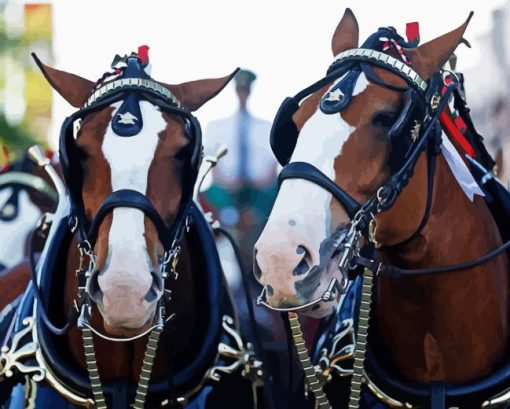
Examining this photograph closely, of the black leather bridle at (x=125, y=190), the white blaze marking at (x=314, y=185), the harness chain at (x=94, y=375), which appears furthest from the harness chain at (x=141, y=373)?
the white blaze marking at (x=314, y=185)

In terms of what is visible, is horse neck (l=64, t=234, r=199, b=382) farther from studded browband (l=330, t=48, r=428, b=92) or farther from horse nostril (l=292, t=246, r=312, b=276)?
studded browband (l=330, t=48, r=428, b=92)

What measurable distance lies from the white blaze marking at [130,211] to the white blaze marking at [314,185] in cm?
30

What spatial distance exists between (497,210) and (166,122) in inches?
30.5

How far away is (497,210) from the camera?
1972mm

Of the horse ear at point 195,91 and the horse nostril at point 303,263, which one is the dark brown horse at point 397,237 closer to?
the horse nostril at point 303,263

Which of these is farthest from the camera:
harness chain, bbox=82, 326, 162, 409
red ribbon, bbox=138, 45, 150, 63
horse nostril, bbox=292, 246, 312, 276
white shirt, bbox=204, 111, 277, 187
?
white shirt, bbox=204, 111, 277, 187

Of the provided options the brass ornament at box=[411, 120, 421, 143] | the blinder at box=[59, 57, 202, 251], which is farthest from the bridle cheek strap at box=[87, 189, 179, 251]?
the brass ornament at box=[411, 120, 421, 143]

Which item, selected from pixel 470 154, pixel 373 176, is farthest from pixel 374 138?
pixel 470 154

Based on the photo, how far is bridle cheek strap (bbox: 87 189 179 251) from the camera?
1820 mm

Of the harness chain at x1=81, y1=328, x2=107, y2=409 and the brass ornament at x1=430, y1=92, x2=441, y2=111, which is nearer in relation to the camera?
the brass ornament at x1=430, y1=92, x2=441, y2=111

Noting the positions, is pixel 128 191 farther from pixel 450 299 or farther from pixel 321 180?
pixel 450 299

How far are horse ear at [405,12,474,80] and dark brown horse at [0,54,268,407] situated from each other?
0.50 metres

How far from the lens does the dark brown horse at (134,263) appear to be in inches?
70.2

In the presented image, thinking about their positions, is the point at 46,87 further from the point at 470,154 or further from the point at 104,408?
the point at 470,154
